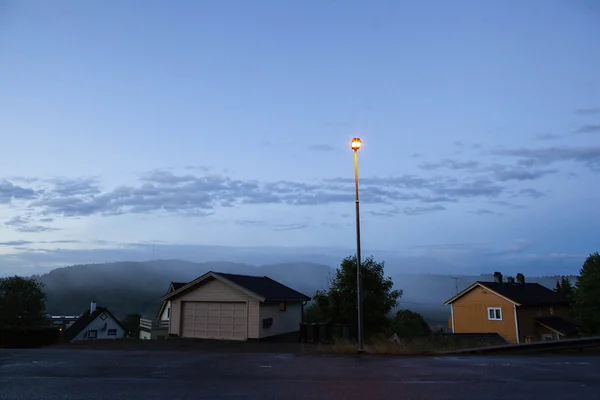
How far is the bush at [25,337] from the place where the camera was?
24.4m

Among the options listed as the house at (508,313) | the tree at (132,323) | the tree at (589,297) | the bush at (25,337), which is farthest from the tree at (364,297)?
the tree at (132,323)

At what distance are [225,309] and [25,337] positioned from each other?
36.3 feet

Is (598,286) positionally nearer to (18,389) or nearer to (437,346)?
(437,346)

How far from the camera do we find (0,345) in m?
24.2

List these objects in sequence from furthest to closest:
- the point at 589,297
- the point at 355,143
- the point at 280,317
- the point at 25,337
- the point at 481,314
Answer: the point at 481,314, the point at 589,297, the point at 280,317, the point at 25,337, the point at 355,143

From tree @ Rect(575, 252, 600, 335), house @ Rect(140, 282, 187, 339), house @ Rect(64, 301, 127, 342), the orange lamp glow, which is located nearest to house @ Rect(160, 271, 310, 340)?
house @ Rect(140, 282, 187, 339)

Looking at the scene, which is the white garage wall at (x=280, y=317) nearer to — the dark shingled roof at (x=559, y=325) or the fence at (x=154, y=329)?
the fence at (x=154, y=329)

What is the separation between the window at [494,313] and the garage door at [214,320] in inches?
1079

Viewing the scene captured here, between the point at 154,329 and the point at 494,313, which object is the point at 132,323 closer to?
the point at 154,329

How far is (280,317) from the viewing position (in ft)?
91.5

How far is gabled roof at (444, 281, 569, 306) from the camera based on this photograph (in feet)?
137

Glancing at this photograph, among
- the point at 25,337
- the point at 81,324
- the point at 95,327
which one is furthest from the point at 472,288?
the point at 81,324

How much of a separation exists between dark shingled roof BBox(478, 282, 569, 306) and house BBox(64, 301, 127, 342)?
49071 millimetres

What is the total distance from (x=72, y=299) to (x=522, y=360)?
159 metres
